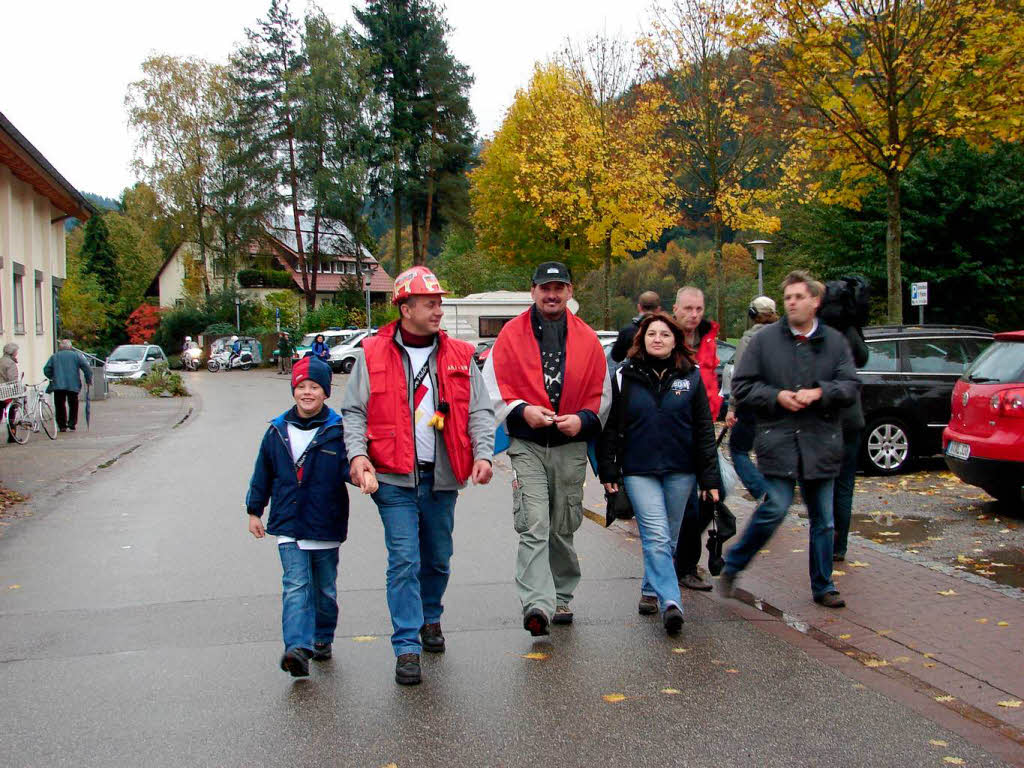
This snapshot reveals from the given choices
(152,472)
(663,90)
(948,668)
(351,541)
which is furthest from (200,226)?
(948,668)

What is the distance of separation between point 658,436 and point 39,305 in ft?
79.8

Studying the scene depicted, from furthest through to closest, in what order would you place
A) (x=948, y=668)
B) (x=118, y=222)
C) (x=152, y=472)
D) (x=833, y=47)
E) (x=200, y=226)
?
(x=118, y=222) < (x=200, y=226) < (x=833, y=47) < (x=152, y=472) < (x=948, y=668)

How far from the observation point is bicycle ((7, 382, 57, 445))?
16672 millimetres

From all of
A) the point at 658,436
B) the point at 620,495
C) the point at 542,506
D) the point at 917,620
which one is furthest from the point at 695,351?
the point at 917,620

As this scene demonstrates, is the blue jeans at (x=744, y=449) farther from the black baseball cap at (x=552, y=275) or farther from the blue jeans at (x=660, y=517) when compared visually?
the black baseball cap at (x=552, y=275)

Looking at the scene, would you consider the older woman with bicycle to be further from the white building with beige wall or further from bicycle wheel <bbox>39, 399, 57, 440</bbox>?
the white building with beige wall

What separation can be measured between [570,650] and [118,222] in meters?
90.4

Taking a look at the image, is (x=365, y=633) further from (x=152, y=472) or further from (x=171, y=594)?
(x=152, y=472)

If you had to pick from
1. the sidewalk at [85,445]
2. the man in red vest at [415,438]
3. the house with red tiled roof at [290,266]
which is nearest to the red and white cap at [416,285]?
the man in red vest at [415,438]

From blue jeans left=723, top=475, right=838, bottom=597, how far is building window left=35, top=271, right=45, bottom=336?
23.6 metres

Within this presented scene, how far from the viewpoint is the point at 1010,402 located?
8.13 m

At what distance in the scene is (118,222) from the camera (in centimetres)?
8731

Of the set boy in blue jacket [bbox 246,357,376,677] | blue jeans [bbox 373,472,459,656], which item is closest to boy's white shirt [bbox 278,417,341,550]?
boy in blue jacket [bbox 246,357,376,677]

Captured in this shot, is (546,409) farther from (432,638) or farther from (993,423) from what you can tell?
(993,423)
